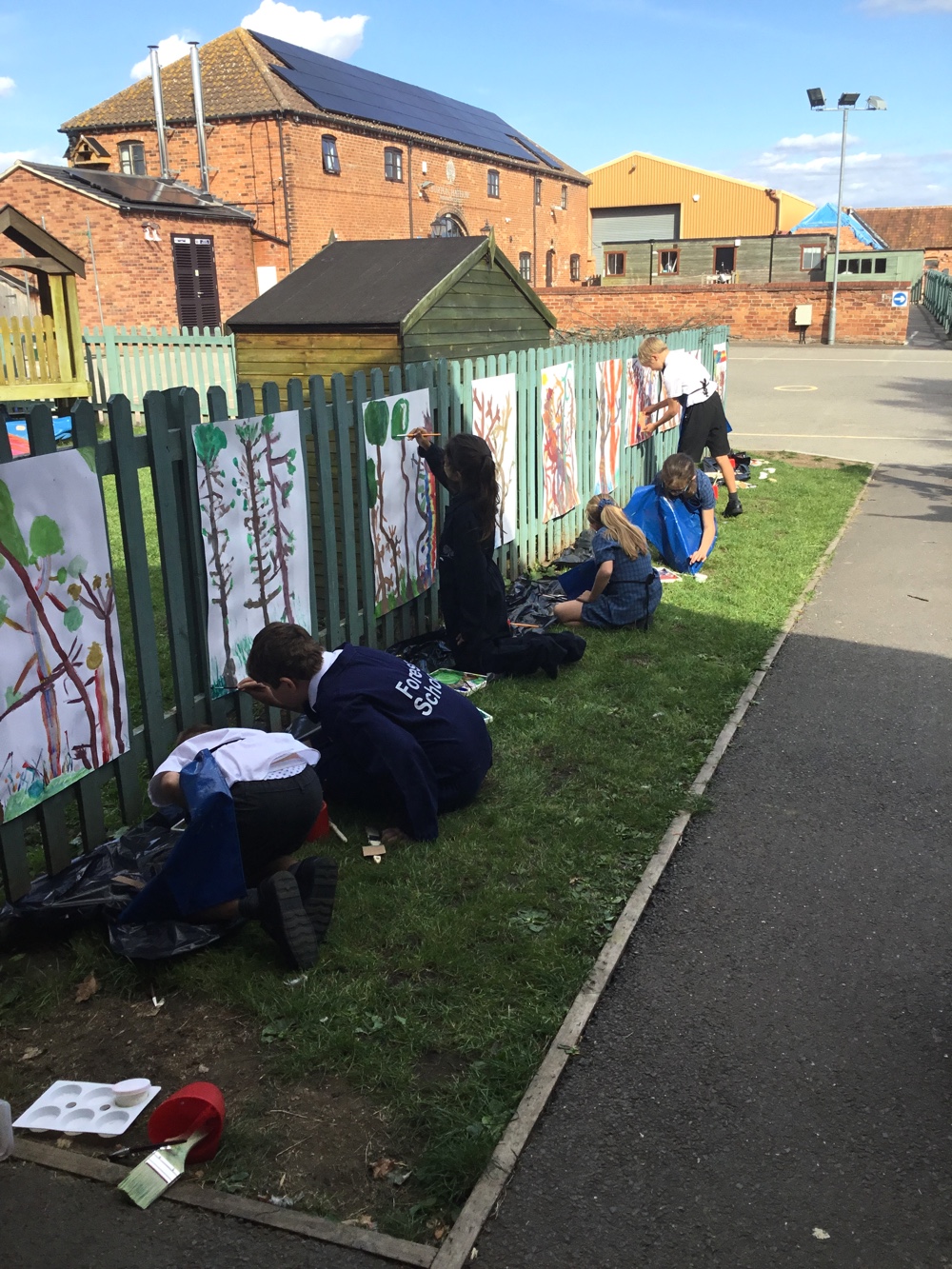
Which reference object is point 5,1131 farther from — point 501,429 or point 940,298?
point 940,298

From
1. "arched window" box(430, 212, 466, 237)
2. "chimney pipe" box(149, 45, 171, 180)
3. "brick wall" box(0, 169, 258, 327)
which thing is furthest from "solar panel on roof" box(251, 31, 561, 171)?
"brick wall" box(0, 169, 258, 327)

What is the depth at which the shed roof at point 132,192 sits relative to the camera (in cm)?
2895

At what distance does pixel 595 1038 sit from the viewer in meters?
3.32

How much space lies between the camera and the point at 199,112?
117ft

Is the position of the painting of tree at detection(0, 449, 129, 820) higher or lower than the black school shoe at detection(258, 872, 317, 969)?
higher

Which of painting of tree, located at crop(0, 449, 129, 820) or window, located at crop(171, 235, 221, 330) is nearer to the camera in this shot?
painting of tree, located at crop(0, 449, 129, 820)

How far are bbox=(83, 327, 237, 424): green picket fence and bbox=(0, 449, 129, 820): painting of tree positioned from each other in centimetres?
1509

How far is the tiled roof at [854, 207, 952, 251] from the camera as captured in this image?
81.0 m

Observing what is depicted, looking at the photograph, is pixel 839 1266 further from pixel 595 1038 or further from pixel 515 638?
pixel 515 638

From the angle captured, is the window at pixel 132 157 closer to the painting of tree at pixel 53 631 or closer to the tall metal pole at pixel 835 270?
the tall metal pole at pixel 835 270

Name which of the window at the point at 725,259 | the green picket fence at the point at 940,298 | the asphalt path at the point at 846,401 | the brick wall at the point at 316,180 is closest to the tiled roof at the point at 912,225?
the green picket fence at the point at 940,298

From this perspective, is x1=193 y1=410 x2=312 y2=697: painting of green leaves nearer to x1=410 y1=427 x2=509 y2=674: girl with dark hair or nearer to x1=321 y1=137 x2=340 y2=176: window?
x1=410 y1=427 x2=509 y2=674: girl with dark hair

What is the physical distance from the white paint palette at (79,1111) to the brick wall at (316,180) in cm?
3411

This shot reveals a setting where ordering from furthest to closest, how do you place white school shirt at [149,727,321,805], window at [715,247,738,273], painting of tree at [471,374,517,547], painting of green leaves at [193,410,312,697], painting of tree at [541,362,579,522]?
window at [715,247,738,273]
painting of tree at [541,362,579,522]
painting of tree at [471,374,517,547]
painting of green leaves at [193,410,312,697]
white school shirt at [149,727,321,805]
